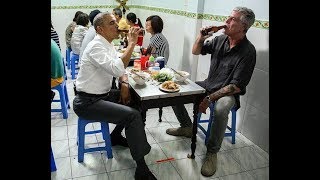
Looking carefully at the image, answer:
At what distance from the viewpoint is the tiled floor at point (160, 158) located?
2385 millimetres

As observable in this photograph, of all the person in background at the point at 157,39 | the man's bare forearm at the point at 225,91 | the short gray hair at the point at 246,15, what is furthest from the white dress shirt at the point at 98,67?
the short gray hair at the point at 246,15

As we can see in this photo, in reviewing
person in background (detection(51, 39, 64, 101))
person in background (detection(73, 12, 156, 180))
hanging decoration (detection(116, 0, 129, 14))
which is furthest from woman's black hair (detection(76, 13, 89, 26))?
person in background (detection(73, 12, 156, 180))

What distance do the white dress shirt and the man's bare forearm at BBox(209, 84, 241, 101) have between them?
947mm

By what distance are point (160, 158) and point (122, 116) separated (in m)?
0.69

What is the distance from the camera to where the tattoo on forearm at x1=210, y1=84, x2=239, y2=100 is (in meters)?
2.54

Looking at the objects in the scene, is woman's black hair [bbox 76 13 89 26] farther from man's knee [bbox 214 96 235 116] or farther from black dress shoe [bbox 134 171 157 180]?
black dress shoe [bbox 134 171 157 180]

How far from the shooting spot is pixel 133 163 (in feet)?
8.35

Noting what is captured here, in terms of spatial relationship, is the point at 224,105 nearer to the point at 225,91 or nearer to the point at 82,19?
the point at 225,91

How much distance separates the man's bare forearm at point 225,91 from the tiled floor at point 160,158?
63cm

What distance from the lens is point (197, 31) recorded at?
375 centimetres

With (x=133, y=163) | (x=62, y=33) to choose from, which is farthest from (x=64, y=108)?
(x=62, y=33)

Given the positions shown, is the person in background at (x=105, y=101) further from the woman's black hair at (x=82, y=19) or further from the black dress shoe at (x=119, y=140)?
the woman's black hair at (x=82, y=19)
